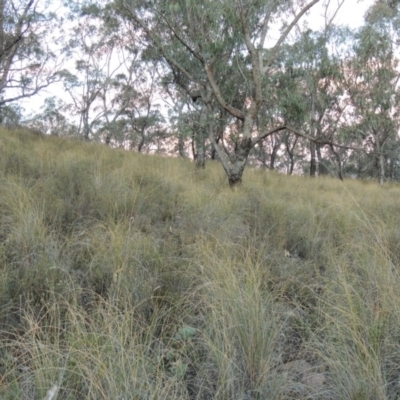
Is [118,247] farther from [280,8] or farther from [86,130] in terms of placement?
[86,130]

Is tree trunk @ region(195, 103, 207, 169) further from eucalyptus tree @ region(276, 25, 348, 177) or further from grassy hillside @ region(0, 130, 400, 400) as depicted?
grassy hillside @ region(0, 130, 400, 400)

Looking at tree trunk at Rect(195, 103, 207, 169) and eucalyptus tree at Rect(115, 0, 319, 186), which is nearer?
eucalyptus tree at Rect(115, 0, 319, 186)

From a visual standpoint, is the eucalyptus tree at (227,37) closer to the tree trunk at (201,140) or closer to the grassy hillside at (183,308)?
the tree trunk at (201,140)

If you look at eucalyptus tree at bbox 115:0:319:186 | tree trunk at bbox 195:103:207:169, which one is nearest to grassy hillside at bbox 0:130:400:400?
eucalyptus tree at bbox 115:0:319:186

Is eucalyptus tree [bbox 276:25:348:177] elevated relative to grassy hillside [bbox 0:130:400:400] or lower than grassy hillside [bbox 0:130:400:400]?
elevated

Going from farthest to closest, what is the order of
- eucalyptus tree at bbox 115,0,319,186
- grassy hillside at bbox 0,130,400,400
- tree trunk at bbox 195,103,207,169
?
tree trunk at bbox 195,103,207,169 → eucalyptus tree at bbox 115,0,319,186 → grassy hillside at bbox 0,130,400,400

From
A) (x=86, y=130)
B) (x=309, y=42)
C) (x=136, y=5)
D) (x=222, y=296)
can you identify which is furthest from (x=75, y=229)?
(x=86, y=130)

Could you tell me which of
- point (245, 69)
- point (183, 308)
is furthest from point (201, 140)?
point (183, 308)

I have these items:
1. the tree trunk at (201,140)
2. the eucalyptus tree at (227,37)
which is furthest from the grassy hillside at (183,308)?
the tree trunk at (201,140)

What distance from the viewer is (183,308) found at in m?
2.13

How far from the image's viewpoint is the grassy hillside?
151 cm

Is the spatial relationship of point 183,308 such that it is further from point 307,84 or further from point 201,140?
point 307,84

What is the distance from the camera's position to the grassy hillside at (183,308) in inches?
59.4

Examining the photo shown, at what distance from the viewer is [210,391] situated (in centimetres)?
156
